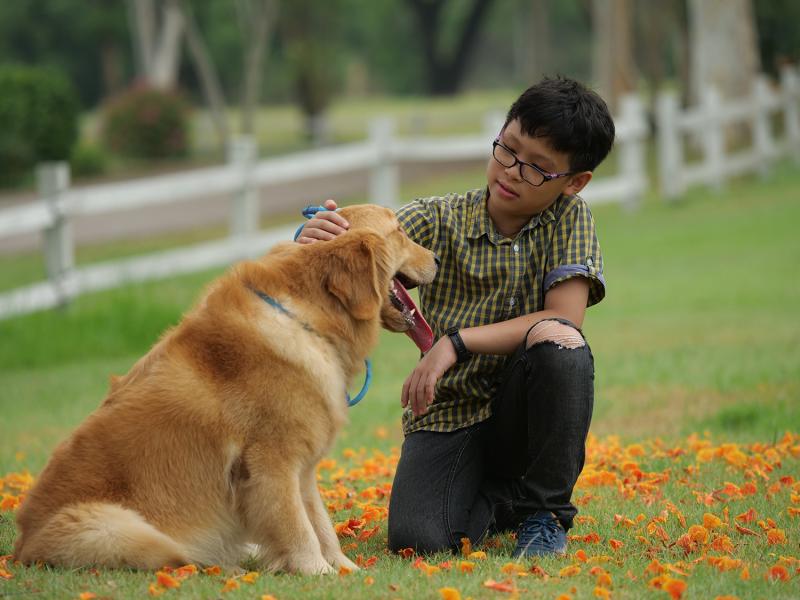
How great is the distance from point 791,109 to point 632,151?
9.35 metres

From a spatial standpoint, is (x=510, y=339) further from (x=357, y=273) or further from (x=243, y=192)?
(x=243, y=192)

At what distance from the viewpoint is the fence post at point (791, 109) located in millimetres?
25562

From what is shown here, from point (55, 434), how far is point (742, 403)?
439 cm

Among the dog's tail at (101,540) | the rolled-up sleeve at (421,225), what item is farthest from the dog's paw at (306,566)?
the rolled-up sleeve at (421,225)

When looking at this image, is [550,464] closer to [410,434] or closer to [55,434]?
[410,434]

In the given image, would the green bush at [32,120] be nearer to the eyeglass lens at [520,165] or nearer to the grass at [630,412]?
the grass at [630,412]

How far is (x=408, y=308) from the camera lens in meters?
4.46

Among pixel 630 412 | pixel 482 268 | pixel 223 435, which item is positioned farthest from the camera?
pixel 630 412

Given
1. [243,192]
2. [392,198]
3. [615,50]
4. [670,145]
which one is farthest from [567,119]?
[615,50]

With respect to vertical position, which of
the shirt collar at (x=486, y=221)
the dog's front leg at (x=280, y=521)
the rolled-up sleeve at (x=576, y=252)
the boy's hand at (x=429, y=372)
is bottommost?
the dog's front leg at (x=280, y=521)

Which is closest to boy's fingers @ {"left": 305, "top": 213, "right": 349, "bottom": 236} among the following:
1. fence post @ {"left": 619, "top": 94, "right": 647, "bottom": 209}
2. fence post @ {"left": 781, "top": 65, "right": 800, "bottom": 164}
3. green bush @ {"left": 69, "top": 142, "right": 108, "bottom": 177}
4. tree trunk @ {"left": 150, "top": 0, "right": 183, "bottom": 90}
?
fence post @ {"left": 619, "top": 94, "right": 647, "bottom": 209}

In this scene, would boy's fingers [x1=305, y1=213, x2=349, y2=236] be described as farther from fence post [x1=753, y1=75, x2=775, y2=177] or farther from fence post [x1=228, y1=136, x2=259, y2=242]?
fence post [x1=753, y1=75, x2=775, y2=177]

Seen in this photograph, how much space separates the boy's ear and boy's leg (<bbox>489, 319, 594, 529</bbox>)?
58cm

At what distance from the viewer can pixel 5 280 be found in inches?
546
